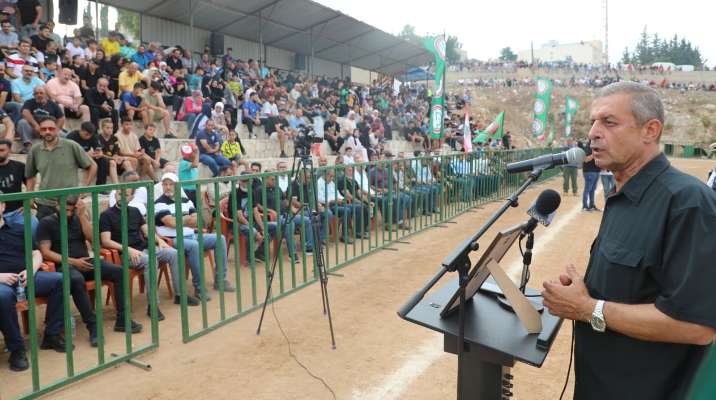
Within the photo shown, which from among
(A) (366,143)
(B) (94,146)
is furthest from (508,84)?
(B) (94,146)

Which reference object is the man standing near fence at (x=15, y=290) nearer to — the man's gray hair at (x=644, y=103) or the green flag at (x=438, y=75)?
the man's gray hair at (x=644, y=103)

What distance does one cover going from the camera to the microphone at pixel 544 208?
7.28 feet

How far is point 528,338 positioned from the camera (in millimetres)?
2113

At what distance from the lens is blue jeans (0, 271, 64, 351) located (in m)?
4.07

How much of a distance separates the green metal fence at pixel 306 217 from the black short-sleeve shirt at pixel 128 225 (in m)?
0.56

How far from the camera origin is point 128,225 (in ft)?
18.4

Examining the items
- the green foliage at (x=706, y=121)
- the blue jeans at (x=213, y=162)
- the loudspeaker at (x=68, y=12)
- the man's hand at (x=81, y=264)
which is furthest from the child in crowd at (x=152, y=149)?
the green foliage at (x=706, y=121)

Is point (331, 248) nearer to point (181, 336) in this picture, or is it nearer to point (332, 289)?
point (332, 289)

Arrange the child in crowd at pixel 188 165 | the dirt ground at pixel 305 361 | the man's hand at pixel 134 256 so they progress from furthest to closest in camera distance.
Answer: the child in crowd at pixel 188 165 → the man's hand at pixel 134 256 → the dirt ground at pixel 305 361

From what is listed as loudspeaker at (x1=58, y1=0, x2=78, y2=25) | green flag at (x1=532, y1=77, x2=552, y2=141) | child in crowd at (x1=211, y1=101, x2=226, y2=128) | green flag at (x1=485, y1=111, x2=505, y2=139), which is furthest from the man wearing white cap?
green flag at (x1=532, y1=77, x2=552, y2=141)

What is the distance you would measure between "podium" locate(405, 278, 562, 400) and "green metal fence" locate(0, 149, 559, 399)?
9.17 ft

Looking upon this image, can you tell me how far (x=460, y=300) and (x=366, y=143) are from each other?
14.8 metres

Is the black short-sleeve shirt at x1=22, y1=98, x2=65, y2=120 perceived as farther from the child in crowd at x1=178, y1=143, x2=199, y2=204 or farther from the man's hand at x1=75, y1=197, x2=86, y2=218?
the man's hand at x1=75, y1=197, x2=86, y2=218

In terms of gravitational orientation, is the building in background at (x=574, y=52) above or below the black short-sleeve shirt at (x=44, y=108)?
above
